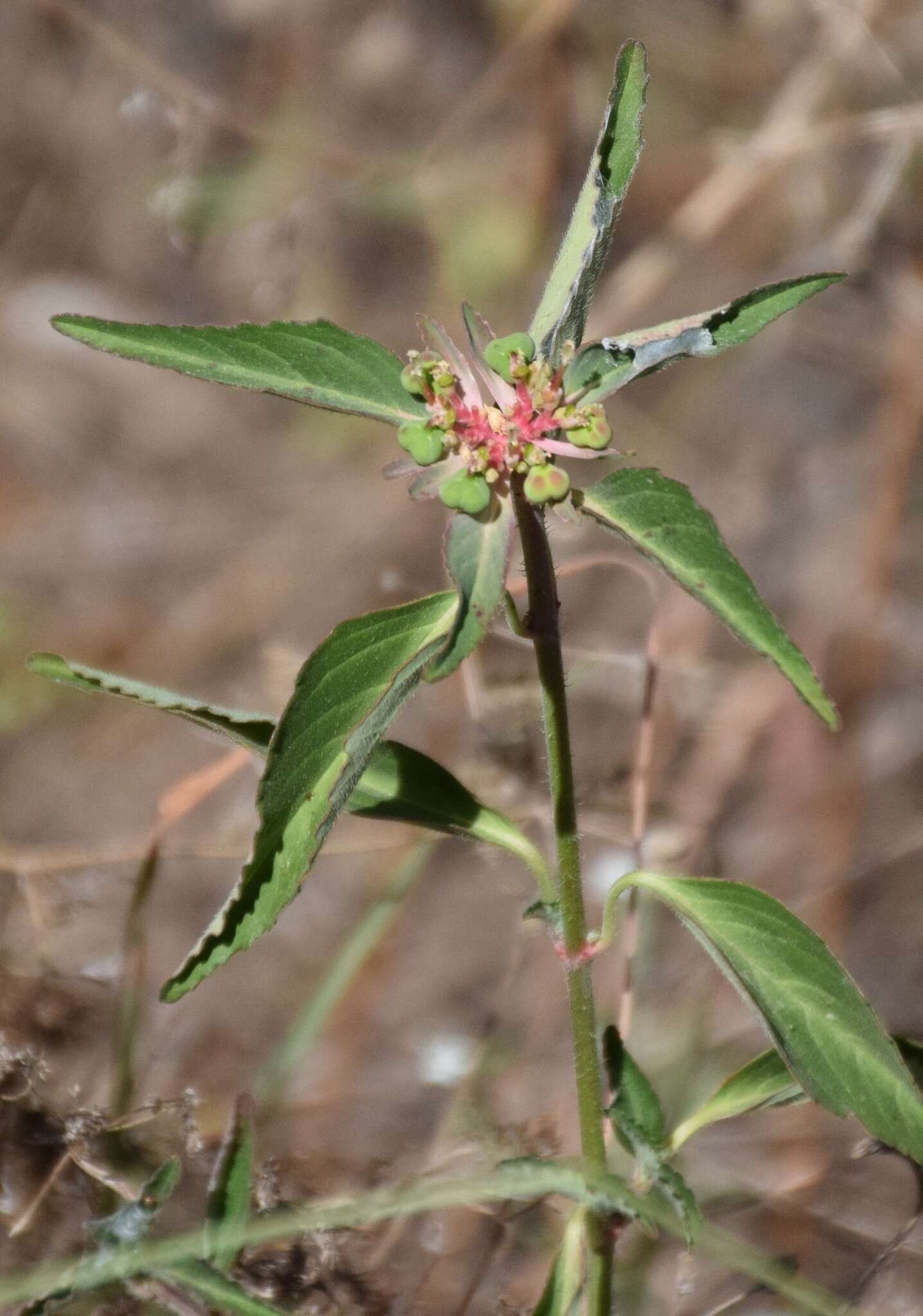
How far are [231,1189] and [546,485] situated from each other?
1079 mm

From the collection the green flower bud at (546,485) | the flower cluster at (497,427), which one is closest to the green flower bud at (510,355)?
the flower cluster at (497,427)

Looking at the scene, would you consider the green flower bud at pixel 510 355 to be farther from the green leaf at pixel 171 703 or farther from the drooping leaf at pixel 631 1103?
the drooping leaf at pixel 631 1103

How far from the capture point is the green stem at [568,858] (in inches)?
50.1

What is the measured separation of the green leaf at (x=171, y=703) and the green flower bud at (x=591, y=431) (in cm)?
48

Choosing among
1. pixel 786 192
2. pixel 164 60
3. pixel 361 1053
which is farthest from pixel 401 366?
pixel 164 60

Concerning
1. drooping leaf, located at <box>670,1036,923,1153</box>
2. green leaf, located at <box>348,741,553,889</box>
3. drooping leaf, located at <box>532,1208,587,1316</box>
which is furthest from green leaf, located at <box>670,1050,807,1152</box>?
green leaf, located at <box>348,741,553,889</box>

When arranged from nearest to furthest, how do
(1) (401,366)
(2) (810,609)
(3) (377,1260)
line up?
(1) (401,366), (3) (377,1260), (2) (810,609)

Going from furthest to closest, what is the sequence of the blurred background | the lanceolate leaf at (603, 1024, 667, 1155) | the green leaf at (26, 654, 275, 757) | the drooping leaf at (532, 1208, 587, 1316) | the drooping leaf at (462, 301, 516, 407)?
the blurred background → the lanceolate leaf at (603, 1024, 667, 1155) → the drooping leaf at (532, 1208, 587, 1316) → the green leaf at (26, 654, 275, 757) → the drooping leaf at (462, 301, 516, 407)

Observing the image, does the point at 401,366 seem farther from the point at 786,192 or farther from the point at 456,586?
the point at 786,192

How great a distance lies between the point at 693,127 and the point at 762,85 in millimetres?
248

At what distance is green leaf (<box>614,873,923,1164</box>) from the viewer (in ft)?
4.29

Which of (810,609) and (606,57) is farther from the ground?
(606,57)

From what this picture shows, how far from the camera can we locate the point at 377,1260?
213 cm

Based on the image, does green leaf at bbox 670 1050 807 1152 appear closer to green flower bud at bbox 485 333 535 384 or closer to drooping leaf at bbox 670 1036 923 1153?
drooping leaf at bbox 670 1036 923 1153
